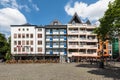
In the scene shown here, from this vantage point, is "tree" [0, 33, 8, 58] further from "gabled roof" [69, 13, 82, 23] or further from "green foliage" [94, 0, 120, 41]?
"green foliage" [94, 0, 120, 41]

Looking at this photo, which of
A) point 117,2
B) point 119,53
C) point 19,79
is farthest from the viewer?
point 119,53

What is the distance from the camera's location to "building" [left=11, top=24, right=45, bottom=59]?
6912 cm

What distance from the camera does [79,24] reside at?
228ft

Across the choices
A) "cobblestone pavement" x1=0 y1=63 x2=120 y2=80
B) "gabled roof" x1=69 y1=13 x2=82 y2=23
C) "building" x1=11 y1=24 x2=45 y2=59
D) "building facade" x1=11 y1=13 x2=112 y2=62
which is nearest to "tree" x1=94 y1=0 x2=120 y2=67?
"cobblestone pavement" x1=0 y1=63 x2=120 y2=80

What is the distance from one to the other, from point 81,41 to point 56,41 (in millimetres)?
9017

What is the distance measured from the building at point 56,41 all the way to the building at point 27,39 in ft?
6.15

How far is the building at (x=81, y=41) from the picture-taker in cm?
6825

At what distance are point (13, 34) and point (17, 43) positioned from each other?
3.61m

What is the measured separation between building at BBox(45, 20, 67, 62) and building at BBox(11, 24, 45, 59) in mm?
1874

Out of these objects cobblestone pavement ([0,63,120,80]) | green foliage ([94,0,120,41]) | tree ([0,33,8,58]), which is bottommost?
cobblestone pavement ([0,63,120,80])

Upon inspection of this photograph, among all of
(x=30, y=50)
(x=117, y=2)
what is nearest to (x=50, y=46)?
(x=30, y=50)

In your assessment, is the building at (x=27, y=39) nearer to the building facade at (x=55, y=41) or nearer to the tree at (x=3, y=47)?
the building facade at (x=55, y=41)

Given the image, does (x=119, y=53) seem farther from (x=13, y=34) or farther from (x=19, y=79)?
(x=19, y=79)

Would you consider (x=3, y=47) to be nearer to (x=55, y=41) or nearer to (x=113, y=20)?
(x=55, y=41)
